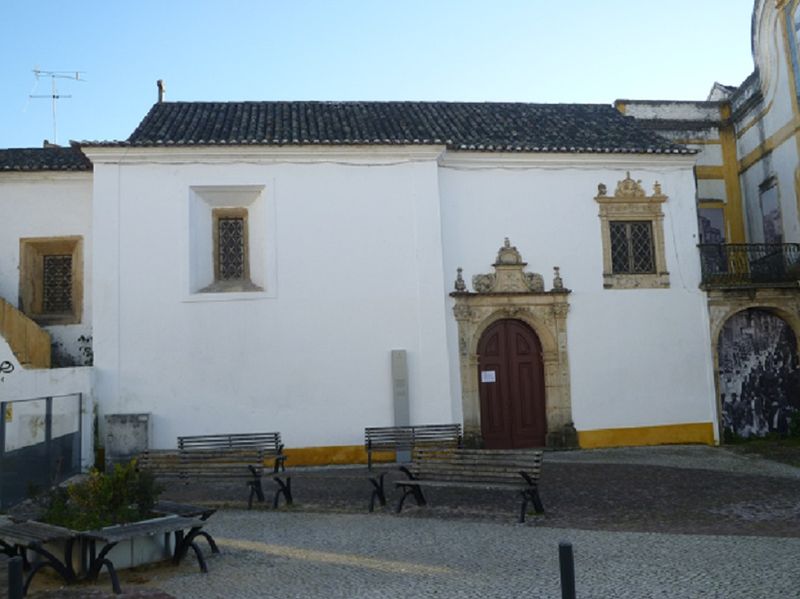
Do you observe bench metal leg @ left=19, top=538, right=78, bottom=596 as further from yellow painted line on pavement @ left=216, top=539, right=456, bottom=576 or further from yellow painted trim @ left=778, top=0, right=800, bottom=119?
yellow painted trim @ left=778, top=0, right=800, bottom=119

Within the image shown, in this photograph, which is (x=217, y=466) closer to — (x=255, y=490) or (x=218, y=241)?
(x=255, y=490)

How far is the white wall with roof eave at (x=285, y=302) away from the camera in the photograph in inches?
510

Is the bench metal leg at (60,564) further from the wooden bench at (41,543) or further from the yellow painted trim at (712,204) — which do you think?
the yellow painted trim at (712,204)

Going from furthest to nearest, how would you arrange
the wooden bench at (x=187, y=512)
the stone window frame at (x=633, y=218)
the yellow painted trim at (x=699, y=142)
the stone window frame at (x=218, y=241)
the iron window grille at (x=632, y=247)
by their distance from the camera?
the yellow painted trim at (x=699, y=142) → the iron window grille at (x=632, y=247) → the stone window frame at (x=633, y=218) → the stone window frame at (x=218, y=241) → the wooden bench at (x=187, y=512)

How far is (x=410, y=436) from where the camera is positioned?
41.0ft

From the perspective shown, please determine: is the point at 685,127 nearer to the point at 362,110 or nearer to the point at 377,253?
the point at 362,110

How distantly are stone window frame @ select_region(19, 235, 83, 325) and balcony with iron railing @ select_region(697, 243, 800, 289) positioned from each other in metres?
12.6

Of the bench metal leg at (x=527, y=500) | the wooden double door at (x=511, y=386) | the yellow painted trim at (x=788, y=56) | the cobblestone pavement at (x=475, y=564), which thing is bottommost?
the cobblestone pavement at (x=475, y=564)

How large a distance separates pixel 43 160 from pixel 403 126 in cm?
738

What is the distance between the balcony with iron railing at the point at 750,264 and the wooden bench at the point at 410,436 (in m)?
6.56

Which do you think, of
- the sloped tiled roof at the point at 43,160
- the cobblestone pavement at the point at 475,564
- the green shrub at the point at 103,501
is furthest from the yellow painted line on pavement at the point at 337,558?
the sloped tiled roof at the point at 43,160

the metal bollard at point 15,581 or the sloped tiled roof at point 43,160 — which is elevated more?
the sloped tiled roof at point 43,160

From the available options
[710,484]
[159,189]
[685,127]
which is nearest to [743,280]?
[685,127]

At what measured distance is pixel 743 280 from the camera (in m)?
15.3
